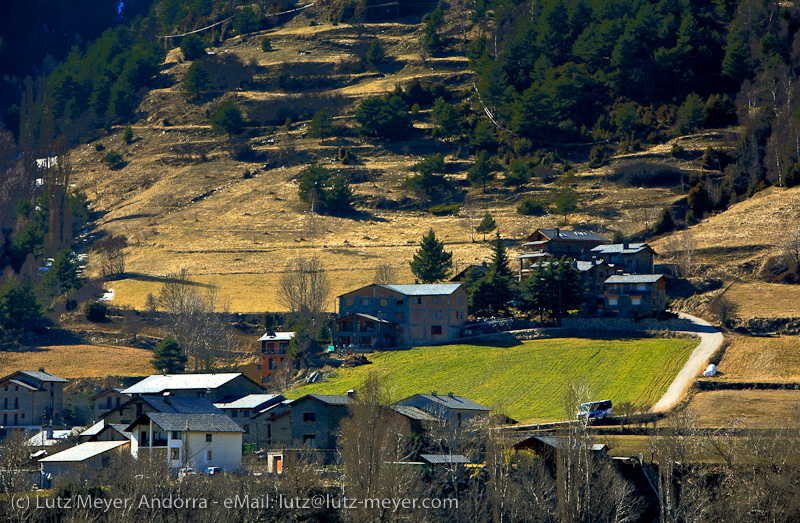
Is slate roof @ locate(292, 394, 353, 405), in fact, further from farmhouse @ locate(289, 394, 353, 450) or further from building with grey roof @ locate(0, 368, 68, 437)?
building with grey roof @ locate(0, 368, 68, 437)

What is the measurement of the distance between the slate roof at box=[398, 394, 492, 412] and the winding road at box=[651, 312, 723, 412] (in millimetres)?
9848

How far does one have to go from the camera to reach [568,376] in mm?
68188

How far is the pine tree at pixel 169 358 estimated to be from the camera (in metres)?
77.1

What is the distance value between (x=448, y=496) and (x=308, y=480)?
246 inches

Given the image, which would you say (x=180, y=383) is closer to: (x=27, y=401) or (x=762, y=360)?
(x=27, y=401)

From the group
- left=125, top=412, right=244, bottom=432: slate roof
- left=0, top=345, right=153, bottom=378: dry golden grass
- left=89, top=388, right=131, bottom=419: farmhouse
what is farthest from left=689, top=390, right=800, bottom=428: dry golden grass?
left=0, top=345, right=153, bottom=378: dry golden grass

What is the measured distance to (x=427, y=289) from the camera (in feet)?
279

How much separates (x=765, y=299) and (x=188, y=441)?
158ft

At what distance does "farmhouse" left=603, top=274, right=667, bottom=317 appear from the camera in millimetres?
81000

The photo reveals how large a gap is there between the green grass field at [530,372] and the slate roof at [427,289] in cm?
576

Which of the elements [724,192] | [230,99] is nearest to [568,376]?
[724,192]

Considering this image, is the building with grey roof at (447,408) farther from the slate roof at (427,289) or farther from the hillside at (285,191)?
the hillside at (285,191)

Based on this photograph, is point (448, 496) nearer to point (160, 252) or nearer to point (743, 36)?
point (160, 252)

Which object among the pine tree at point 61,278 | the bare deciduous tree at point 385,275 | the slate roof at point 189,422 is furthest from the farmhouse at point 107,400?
the pine tree at point 61,278
